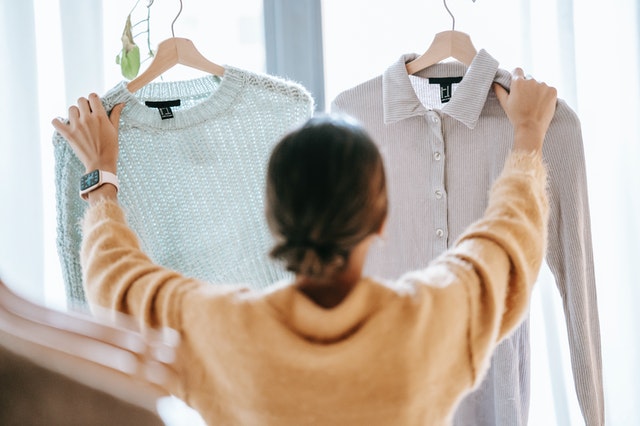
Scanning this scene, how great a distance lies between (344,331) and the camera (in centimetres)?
72

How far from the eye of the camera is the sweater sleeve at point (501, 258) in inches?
30.8

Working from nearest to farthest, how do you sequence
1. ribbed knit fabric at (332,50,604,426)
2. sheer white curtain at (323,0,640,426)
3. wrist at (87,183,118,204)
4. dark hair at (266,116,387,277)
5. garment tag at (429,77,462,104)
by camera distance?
dark hair at (266,116,387,277) → wrist at (87,183,118,204) → ribbed knit fabric at (332,50,604,426) → garment tag at (429,77,462,104) → sheer white curtain at (323,0,640,426)

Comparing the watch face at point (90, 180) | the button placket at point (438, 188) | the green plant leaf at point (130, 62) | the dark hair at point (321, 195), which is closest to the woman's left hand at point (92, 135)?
the watch face at point (90, 180)

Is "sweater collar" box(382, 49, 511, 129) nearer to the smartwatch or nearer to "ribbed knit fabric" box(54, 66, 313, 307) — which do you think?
"ribbed knit fabric" box(54, 66, 313, 307)

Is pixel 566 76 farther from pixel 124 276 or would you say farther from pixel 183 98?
pixel 124 276

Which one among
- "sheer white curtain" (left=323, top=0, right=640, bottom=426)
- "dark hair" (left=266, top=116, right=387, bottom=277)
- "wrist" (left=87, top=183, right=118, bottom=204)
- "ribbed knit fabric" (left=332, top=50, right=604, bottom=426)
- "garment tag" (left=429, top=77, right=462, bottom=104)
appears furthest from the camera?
"sheer white curtain" (left=323, top=0, right=640, bottom=426)

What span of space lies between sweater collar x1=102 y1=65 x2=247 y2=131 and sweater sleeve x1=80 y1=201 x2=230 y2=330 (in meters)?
0.19

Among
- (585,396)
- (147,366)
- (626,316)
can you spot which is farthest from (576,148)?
(147,366)

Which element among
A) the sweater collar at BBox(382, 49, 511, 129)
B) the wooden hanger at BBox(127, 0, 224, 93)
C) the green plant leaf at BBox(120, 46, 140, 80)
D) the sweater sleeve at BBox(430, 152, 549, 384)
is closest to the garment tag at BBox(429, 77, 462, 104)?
the sweater collar at BBox(382, 49, 511, 129)

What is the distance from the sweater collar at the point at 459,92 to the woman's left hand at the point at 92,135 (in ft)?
1.41

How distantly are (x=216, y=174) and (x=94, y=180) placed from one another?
0.67ft

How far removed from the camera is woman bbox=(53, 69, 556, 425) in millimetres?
702

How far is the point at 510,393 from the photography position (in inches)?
41.3

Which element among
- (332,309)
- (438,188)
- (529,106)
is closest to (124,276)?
(332,309)
